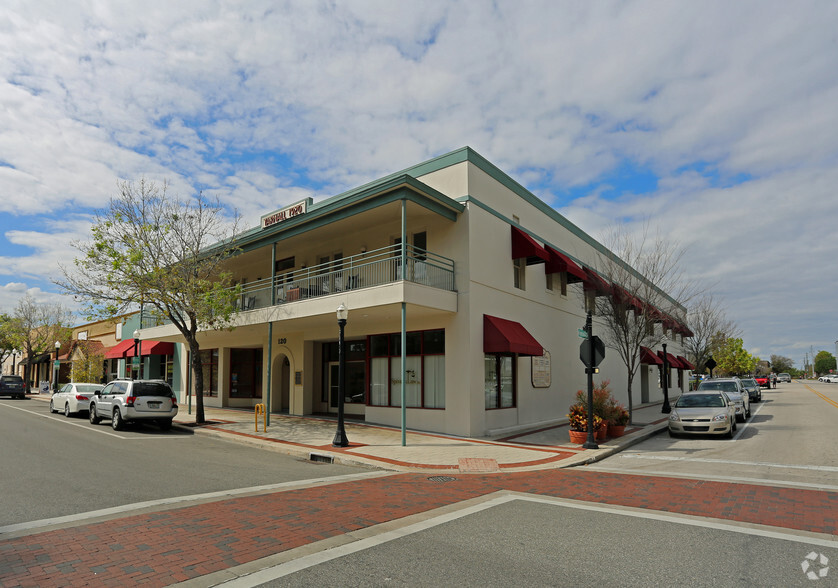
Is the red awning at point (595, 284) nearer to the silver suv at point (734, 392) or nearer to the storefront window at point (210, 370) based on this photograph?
the silver suv at point (734, 392)

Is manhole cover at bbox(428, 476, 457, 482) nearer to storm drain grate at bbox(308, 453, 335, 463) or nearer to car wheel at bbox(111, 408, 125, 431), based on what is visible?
storm drain grate at bbox(308, 453, 335, 463)

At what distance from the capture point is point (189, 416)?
73.2 ft

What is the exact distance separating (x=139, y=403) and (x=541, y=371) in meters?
14.5

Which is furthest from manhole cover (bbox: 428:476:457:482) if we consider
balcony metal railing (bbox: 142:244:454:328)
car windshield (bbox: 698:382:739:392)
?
car windshield (bbox: 698:382:739:392)

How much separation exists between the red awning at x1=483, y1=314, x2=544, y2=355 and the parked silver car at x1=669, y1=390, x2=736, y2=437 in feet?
15.4

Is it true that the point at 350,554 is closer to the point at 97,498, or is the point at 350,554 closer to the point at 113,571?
the point at 113,571

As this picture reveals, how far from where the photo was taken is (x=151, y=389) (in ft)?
60.1

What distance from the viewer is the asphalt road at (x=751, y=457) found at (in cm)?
1040

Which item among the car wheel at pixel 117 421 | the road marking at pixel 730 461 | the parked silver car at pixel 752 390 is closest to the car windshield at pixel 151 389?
the car wheel at pixel 117 421

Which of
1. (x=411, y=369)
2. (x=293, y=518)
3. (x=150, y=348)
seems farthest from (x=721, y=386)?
(x=150, y=348)

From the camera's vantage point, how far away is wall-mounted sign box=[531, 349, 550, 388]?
2027 centimetres

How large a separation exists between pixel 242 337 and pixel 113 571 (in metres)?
20.6

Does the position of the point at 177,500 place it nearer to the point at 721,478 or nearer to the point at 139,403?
the point at 721,478

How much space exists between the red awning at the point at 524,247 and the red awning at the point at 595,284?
10.8ft
